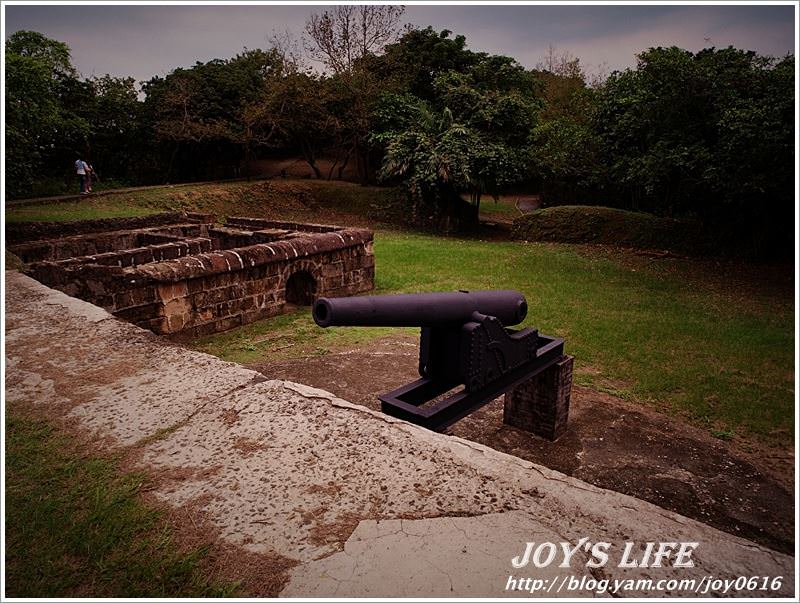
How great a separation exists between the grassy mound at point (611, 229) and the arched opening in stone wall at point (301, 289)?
977 cm

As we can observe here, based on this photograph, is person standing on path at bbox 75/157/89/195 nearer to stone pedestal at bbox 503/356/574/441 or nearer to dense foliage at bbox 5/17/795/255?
dense foliage at bbox 5/17/795/255

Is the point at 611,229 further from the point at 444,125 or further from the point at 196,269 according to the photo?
the point at 196,269

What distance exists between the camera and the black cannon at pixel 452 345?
2.96m

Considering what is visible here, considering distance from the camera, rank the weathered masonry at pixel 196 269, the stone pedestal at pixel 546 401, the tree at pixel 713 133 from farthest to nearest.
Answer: the tree at pixel 713 133, the weathered masonry at pixel 196 269, the stone pedestal at pixel 546 401

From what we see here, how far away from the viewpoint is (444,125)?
61.5 ft

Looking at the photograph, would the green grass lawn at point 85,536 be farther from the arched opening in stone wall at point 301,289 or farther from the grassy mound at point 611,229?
the grassy mound at point 611,229

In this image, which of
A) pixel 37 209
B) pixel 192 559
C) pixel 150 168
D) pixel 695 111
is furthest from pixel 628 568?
pixel 150 168

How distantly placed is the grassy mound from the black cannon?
40.2ft

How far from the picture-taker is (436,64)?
23.1m

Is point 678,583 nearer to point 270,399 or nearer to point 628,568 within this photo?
point 628,568

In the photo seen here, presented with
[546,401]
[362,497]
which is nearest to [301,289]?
[546,401]

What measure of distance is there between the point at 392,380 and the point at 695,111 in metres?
9.84

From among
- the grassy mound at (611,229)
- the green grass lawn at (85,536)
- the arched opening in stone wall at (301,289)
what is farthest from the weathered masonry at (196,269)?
the grassy mound at (611,229)

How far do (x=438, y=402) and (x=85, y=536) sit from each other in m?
2.08
